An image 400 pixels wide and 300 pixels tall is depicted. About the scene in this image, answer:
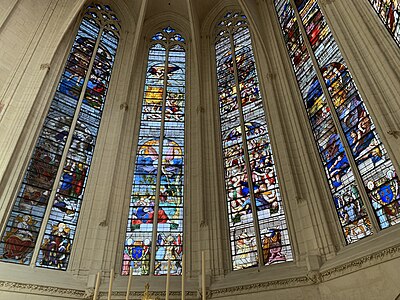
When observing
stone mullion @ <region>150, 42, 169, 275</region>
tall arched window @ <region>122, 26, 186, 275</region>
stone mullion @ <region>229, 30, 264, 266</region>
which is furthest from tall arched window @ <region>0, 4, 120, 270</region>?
stone mullion @ <region>229, 30, 264, 266</region>

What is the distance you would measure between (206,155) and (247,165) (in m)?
1.32

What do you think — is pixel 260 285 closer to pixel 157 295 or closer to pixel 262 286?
pixel 262 286

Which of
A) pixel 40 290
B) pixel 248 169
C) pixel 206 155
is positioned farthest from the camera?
pixel 206 155

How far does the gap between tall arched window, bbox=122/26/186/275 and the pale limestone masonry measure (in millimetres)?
285

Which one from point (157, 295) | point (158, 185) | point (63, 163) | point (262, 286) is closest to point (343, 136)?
point (262, 286)

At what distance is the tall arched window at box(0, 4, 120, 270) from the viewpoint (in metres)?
8.67

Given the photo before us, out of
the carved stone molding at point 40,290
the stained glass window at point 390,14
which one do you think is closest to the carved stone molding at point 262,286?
the carved stone molding at point 40,290

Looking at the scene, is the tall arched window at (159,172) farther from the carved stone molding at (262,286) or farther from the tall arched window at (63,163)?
the tall arched window at (63,163)

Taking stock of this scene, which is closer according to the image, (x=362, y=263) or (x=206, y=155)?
(x=362, y=263)

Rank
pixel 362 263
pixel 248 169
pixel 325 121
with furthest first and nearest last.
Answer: pixel 248 169 → pixel 325 121 → pixel 362 263

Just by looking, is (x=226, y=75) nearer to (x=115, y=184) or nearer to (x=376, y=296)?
(x=115, y=184)

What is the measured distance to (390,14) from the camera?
286 inches

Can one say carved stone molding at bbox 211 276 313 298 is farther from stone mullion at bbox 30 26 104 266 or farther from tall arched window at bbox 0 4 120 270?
stone mullion at bbox 30 26 104 266

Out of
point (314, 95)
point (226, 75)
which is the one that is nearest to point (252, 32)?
point (226, 75)
